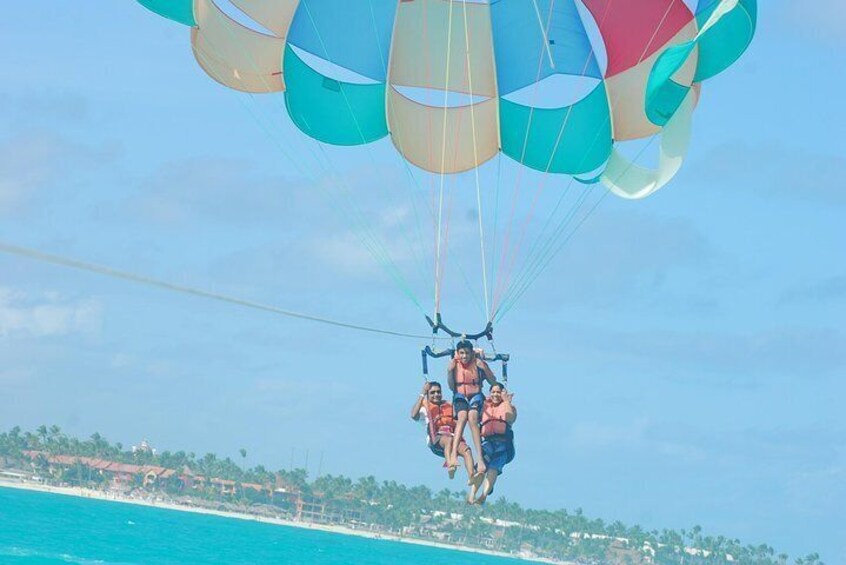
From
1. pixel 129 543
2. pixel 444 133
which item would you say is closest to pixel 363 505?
pixel 129 543

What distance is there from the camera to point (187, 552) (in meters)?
67.1

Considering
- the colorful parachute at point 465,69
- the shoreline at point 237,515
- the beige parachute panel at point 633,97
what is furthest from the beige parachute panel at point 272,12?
the shoreline at point 237,515

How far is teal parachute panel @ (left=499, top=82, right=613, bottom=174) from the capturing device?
17203mm

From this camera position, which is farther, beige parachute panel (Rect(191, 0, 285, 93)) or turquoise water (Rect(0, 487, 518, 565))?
turquoise water (Rect(0, 487, 518, 565))

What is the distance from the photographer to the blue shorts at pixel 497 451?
48.4 ft

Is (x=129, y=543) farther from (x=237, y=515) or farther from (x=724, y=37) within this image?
(x=237, y=515)

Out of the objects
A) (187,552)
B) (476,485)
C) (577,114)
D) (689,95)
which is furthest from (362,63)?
(187,552)

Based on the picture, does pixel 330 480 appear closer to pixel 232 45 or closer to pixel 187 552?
pixel 187 552

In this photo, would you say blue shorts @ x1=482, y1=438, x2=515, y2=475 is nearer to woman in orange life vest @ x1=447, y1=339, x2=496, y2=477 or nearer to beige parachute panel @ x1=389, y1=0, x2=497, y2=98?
woman in orange life vest @ x1=447, y1=339, x2=496, y2=477

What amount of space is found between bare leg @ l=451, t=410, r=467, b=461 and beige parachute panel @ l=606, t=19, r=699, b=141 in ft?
14.1

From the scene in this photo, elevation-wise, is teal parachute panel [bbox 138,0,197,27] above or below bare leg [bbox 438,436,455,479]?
above

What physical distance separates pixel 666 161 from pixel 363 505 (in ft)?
390

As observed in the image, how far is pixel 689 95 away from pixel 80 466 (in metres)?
115

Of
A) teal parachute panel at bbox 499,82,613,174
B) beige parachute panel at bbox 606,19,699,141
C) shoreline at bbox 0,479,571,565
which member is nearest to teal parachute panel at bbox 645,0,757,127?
beige parachute panel at bbox 606,19,699,141
